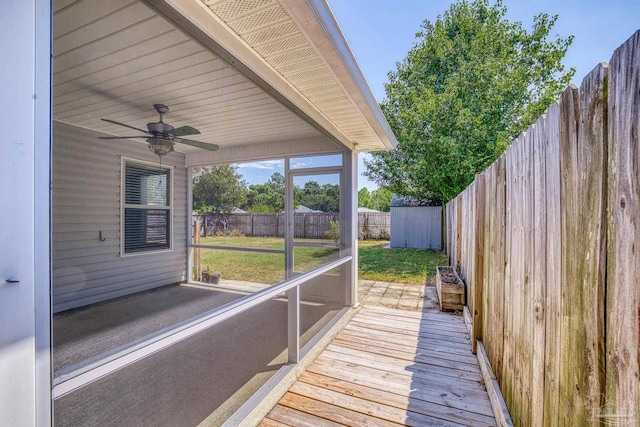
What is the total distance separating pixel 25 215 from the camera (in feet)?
2.59

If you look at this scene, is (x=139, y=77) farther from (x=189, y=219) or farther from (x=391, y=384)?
(x=391, y=384)

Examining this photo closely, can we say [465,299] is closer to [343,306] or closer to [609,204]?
[343,306]

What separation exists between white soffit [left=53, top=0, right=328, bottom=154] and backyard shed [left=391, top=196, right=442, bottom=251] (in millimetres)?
8940

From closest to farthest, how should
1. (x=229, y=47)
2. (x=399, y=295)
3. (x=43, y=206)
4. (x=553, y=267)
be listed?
(x=43, y=206)
(x=553, y=267)
(x=229, y=47)
(x=399, y=295)

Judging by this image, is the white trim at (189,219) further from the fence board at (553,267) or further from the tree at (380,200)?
the tree at (380,200)

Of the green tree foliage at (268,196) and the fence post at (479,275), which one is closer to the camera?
the fence post at (479,275)

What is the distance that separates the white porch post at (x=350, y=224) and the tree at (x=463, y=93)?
17.6 feet

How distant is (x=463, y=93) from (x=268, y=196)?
7.86 meters

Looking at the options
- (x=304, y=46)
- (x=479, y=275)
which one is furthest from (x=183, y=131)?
(x=479, y=275)

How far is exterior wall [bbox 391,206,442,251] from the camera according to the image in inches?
425

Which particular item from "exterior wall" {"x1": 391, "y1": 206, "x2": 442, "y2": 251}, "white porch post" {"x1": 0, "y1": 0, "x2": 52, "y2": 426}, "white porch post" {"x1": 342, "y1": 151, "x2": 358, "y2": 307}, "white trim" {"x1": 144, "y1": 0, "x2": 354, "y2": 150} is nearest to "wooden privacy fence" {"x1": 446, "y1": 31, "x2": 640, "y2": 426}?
"white porch post" {"x1": 0, "y1": 0, "x2": 52, "y2": 426}

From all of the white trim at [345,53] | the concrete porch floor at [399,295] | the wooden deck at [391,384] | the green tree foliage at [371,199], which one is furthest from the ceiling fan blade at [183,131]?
the green tree foliage at [371,199]

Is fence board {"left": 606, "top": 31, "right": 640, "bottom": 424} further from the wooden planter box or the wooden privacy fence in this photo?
the wooden planter box

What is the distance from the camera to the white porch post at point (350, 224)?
3963mm
